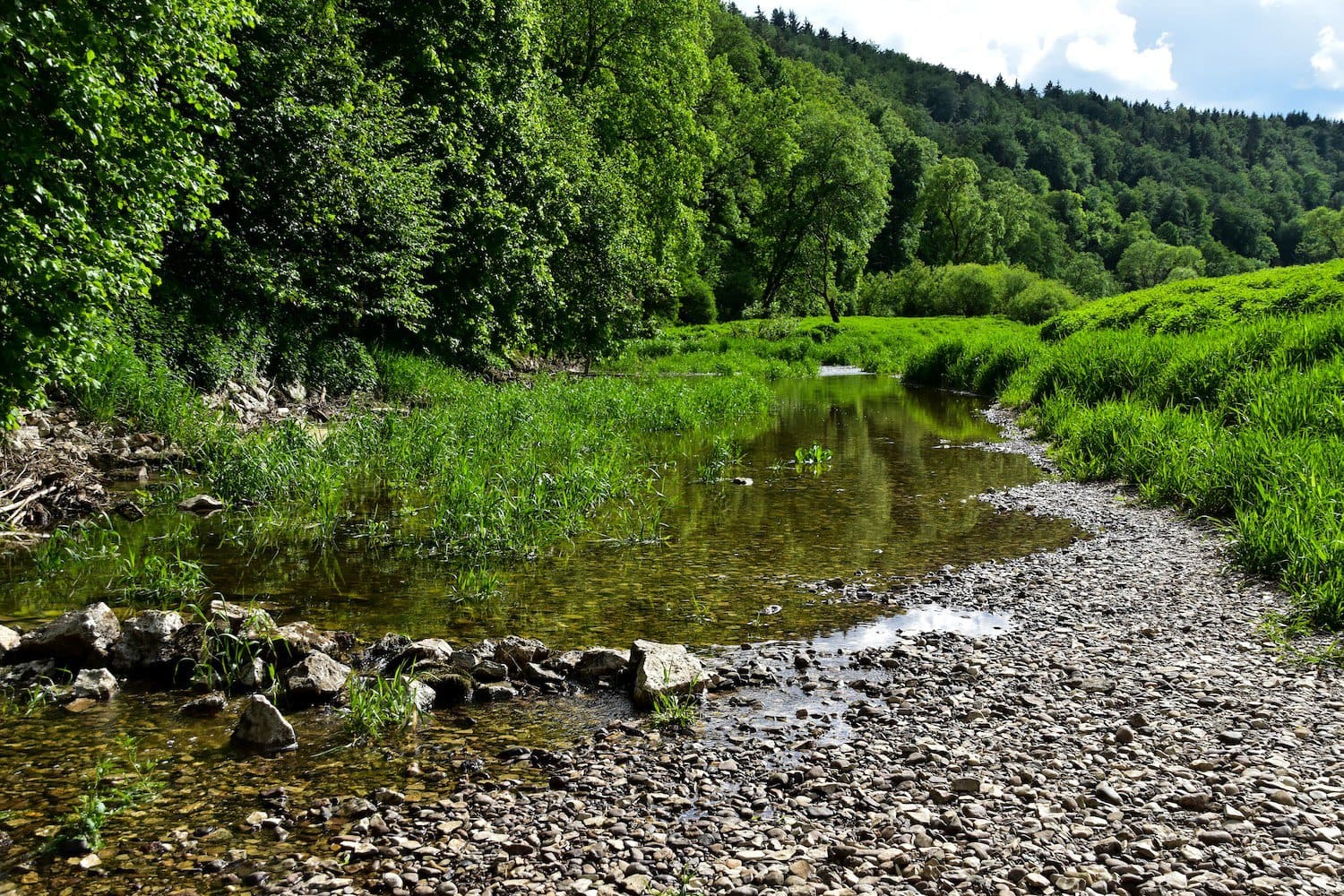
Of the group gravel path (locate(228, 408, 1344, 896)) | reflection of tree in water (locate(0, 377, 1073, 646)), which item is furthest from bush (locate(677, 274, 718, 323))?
gravel path (locate(228, 408, 1344, 896))

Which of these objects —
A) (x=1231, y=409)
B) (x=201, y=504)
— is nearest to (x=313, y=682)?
(x=201, y=504)

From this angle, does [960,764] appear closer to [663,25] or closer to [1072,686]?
[1072,686]

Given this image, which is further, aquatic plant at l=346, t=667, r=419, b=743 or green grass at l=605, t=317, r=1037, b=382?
green grass at l=605, t=317, r=1037, b=382

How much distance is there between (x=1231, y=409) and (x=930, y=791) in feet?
44.7

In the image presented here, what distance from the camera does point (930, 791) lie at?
174 inches

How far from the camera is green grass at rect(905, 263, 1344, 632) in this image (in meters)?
8.15

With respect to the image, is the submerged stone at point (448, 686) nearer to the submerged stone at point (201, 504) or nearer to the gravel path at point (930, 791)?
the gravel path at point (930, 791)

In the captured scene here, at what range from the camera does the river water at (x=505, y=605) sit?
14.0 ft

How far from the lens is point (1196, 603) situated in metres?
7.62

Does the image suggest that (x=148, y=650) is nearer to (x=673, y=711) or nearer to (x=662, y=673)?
(x=662, y=673)

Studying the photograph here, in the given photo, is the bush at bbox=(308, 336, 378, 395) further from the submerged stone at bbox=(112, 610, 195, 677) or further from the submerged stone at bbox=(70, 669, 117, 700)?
the submerged stone at bbox=(70, 669, 117, 700)

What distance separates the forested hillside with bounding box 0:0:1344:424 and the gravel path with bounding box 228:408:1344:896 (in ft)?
24.6

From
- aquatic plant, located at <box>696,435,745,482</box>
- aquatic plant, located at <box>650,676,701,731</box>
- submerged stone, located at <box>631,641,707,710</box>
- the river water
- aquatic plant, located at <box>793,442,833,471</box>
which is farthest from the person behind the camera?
aquatic plant, located at <box>793,442,833,471</box>

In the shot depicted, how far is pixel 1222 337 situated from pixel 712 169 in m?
44.2
